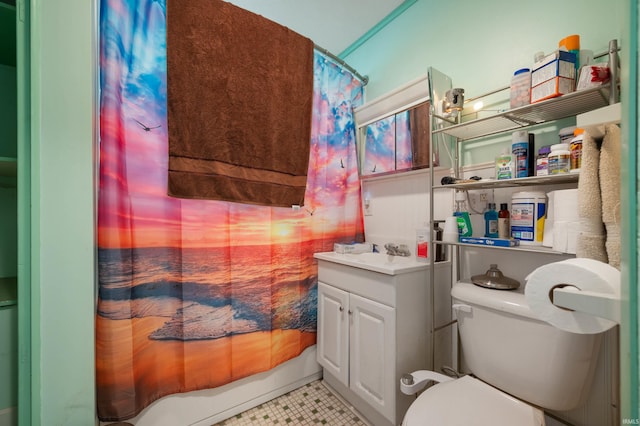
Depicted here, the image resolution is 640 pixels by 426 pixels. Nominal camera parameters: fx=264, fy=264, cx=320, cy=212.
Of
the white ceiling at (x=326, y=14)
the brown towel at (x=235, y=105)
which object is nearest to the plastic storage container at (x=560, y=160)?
the brown towel at (x=235, y=105)

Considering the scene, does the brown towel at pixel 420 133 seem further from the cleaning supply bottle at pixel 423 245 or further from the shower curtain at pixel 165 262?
the shower curtain at pixel 165 262

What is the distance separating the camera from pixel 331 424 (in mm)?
1358

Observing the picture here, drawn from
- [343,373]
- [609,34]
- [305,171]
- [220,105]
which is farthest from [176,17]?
[343,373]

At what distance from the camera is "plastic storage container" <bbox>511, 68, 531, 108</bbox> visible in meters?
1.00

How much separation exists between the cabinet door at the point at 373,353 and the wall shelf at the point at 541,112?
0.93 m

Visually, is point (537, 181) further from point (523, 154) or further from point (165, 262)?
point (165, 262)

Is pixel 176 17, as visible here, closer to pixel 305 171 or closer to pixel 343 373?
pixel 305 171

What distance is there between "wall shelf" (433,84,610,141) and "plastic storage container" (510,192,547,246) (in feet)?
1.04

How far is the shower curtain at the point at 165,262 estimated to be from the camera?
104cm

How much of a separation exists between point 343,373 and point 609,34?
1.86 metres

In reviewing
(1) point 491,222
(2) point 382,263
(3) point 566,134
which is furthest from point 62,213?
(3) point 566,134

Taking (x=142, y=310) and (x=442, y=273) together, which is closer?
(x=142, y=310)

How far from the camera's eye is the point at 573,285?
1.42ft

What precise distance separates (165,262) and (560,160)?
5.27 ft
